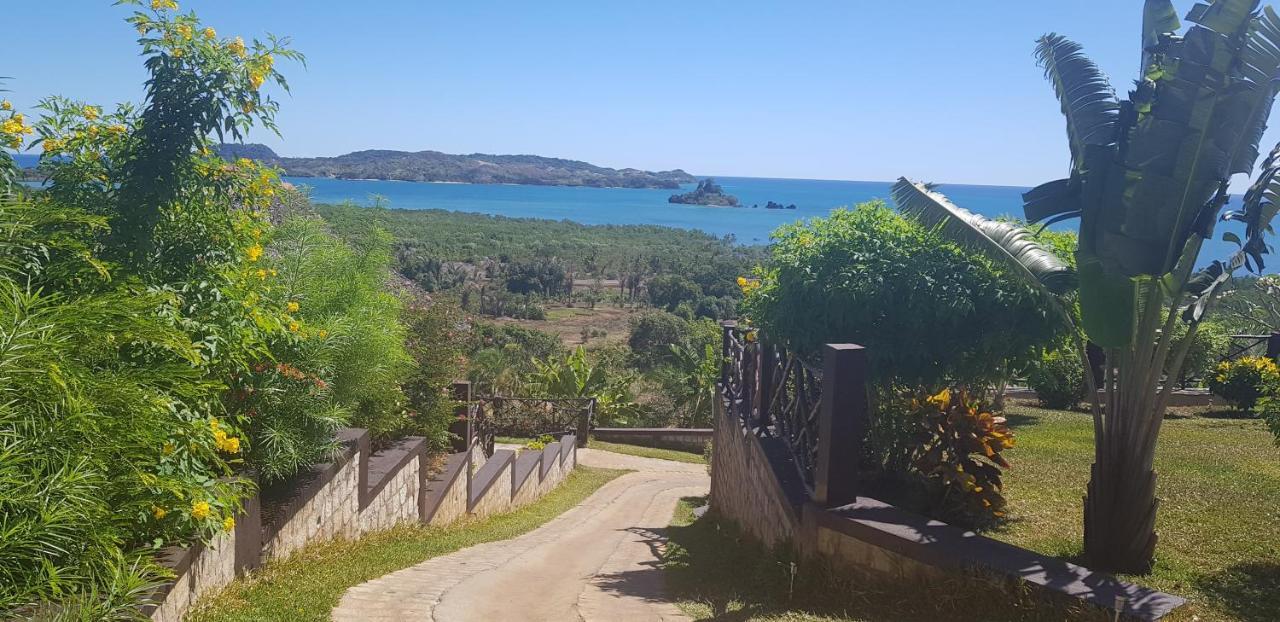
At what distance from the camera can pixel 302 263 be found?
848cm

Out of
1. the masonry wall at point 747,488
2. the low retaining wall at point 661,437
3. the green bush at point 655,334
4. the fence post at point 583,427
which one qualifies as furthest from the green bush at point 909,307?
the green bush at point 655,334

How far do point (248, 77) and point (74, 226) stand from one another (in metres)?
1.38

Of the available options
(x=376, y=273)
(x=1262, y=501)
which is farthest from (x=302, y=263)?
(x=1262, y=501)

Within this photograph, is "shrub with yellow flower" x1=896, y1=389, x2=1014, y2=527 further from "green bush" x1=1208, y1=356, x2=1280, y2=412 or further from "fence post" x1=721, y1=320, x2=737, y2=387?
"green bush" x1=1208, y1=356, x2=1280, y2=412

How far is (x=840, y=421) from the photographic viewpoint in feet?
20.8

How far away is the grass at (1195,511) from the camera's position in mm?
5617

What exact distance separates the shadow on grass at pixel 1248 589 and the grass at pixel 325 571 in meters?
5.13


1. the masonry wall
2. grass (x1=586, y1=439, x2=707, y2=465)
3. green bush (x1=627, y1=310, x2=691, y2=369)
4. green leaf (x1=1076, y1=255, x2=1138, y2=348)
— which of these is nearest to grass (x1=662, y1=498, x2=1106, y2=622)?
the masonry wall

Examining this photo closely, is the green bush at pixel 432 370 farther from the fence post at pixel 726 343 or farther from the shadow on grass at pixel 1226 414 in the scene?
the shadow on grass at pixel 1226 414

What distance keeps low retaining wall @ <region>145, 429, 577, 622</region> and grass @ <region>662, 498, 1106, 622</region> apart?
2.85 m

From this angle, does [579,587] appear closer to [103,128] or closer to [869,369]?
[869,369]

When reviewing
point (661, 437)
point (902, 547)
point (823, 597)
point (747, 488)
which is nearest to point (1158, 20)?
point (902, 547)

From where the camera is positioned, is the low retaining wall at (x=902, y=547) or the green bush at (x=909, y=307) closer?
the low retaining wall at (x=902, y=547)

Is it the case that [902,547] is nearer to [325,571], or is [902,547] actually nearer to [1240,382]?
[325,571]
